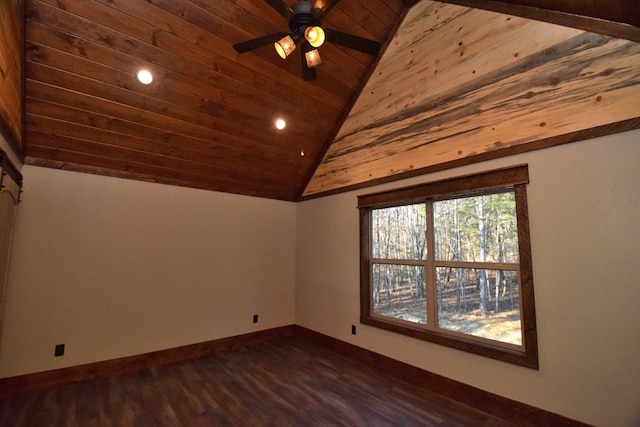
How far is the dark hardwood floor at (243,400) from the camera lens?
95.8 inches

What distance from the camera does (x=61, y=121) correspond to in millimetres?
2801

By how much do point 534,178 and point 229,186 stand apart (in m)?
3.67

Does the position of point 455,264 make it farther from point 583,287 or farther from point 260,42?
point 260,42

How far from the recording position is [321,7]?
1985 millimetres

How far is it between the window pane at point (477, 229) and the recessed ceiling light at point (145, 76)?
3150 mm

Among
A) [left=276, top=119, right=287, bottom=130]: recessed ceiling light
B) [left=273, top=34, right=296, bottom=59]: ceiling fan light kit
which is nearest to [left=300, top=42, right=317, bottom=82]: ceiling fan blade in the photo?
[left=273, top=34, right=296, bottom=59]: ceiling fan light kit

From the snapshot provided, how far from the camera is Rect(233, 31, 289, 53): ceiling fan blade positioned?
2117 millimetres

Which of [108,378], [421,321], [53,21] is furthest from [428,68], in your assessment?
[108,378]

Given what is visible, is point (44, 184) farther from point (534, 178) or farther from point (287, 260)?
point (534, 178)

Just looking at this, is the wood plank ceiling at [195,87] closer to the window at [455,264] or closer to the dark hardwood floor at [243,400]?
the window at [455,264]

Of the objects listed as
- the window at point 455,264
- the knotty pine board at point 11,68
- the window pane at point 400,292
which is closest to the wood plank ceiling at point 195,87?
the knotty pine board at point 11,68

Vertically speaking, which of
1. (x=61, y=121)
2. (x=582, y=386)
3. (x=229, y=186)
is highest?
(x=61, y=121)

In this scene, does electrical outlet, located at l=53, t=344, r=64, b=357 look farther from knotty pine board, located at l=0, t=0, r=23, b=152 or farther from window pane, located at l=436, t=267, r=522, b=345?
window pane, located at l=436, t=267, r=522, b=345

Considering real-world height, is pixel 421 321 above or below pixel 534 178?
below
